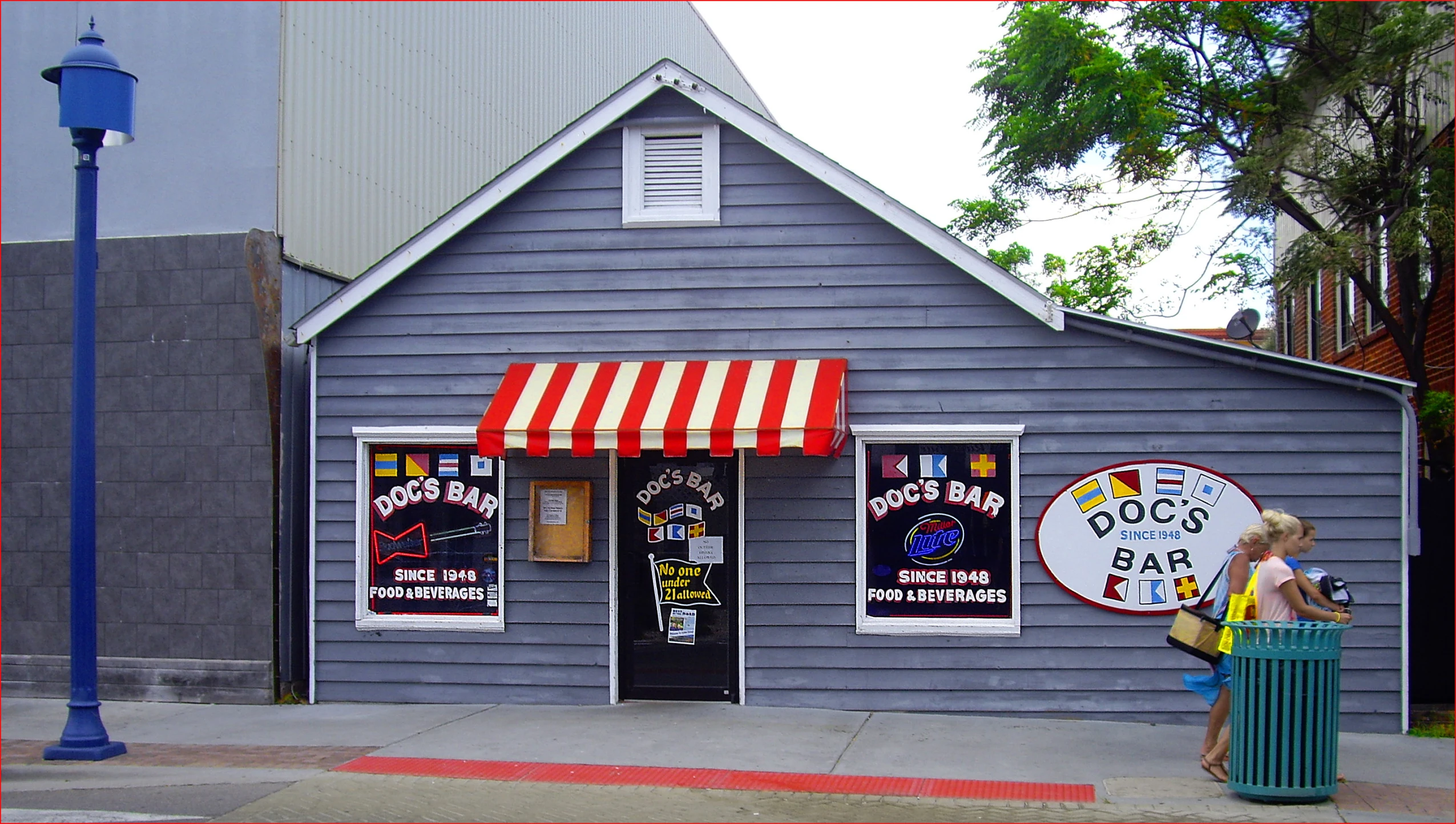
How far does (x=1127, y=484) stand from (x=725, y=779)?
4117mm

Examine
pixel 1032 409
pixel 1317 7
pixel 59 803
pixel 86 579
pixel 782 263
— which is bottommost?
pixel 59 803

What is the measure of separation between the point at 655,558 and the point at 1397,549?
19.0 feet

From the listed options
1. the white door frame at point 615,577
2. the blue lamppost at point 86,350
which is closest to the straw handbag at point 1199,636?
the white door frame at point 615,577

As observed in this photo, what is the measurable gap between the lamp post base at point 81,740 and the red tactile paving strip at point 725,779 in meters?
1.76

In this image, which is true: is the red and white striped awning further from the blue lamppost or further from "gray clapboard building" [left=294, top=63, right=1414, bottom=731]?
the blue lamppost

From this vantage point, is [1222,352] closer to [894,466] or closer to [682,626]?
[894,466]

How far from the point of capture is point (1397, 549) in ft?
30.2

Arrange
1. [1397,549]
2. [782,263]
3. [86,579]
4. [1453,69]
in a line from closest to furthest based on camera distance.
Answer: [86,579]
[1397,549]
[782,263]
[1453,69]

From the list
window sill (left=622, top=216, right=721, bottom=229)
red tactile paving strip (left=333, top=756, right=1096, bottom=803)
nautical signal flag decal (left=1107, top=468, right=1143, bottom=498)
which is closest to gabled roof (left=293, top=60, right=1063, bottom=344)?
window sill (left=622, top=216, right=721, bottom=229)

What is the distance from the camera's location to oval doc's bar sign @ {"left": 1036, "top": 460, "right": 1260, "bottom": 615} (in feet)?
30.8

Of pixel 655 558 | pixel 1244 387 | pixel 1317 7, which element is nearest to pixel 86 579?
pixel 655 558

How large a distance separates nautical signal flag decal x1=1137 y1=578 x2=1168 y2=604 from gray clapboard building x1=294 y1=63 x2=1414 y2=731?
0.06 feet

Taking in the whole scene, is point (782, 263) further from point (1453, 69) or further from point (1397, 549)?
point (1453, 69)

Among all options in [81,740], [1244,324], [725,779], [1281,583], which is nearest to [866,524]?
[725,779]
